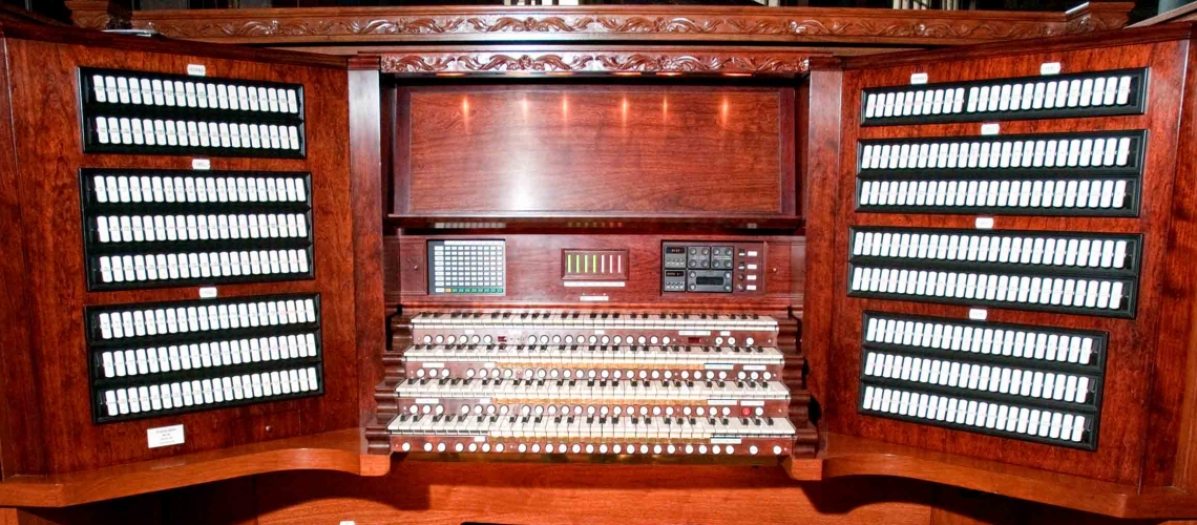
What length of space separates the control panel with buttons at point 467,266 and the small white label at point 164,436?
125cm

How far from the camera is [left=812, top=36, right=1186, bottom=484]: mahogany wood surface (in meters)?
2.36

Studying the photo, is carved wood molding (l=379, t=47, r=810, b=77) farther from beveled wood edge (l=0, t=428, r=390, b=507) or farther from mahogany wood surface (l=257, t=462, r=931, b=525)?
mahogany wood surface (l=257, t=462, r=931, b=525)

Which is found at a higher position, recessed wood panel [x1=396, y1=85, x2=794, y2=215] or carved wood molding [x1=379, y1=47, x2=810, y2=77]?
carved wood molding [x1=379, y1=47, x2=810, y2=77]

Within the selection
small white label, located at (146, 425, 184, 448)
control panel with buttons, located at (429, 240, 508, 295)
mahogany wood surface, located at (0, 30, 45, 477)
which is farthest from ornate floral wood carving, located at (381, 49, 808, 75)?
small white label, located at (146, 425, 184, 448)

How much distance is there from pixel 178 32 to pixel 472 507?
2821 millimetres

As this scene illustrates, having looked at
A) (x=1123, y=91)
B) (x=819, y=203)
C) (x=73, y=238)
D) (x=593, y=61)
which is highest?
(x=593, y=61)

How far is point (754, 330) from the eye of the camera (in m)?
2.93

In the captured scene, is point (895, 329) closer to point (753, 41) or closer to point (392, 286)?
point (753, 41)

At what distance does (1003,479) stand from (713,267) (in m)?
1.52

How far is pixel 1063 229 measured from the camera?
2500 mm

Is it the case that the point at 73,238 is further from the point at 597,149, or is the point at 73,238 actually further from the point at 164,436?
the point at 597,149

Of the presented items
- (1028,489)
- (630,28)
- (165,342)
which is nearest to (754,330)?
(1028,489)

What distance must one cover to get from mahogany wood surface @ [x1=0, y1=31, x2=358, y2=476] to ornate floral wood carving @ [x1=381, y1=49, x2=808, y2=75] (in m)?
0.42

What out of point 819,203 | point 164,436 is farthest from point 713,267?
point 164,436
